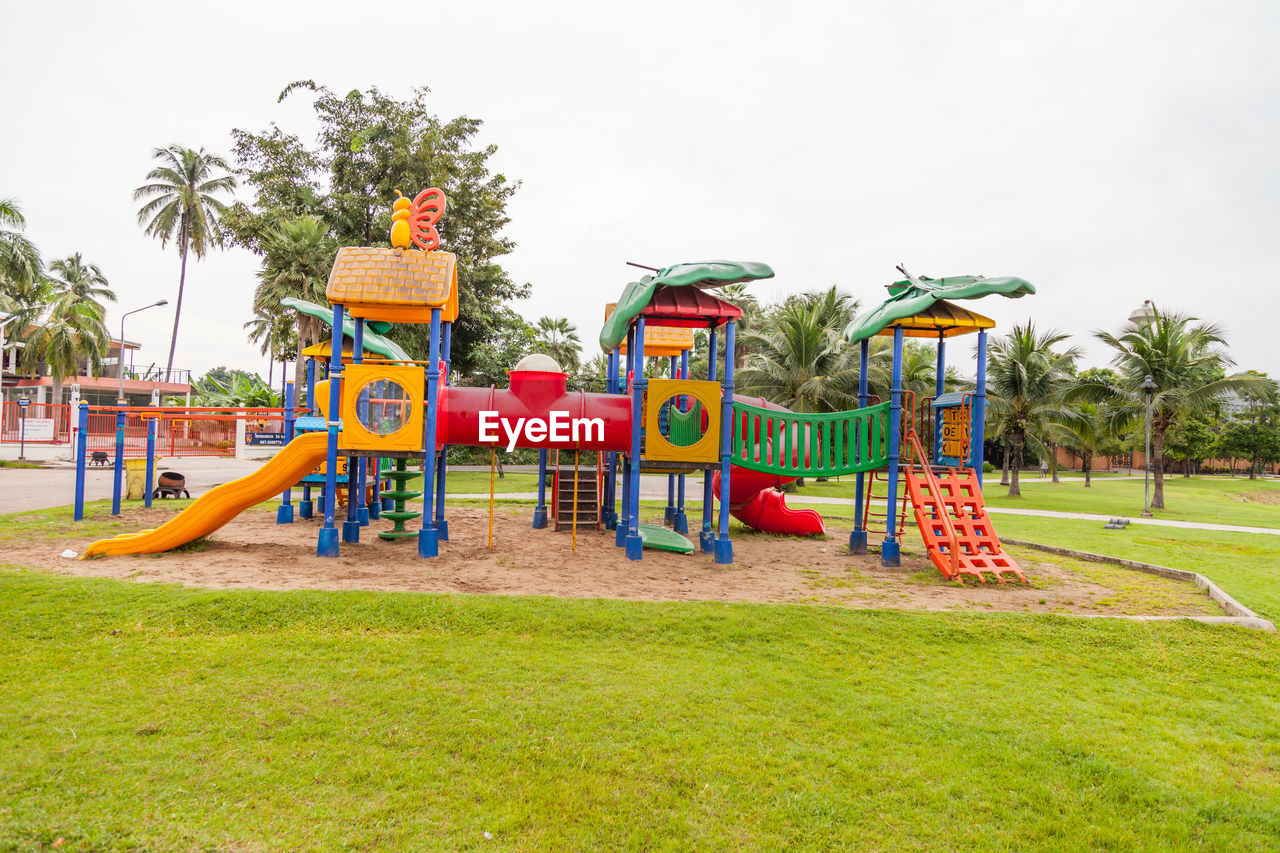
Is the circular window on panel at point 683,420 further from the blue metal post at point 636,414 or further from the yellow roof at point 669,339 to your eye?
the yellow roof at point 669,339

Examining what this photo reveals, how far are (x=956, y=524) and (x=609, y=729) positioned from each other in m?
8.19

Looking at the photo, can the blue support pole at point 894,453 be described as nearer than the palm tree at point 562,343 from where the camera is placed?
Yes

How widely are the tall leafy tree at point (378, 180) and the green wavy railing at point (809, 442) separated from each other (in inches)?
674

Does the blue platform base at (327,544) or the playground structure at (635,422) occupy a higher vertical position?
the playground structure at (635,422)

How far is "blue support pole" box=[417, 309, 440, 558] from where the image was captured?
34.3ft

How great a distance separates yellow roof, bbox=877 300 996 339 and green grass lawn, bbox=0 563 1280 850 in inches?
230

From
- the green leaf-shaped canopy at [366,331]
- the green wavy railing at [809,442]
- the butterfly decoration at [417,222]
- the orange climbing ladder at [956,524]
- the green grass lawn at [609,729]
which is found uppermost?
the butterfly decoration at [417,222]

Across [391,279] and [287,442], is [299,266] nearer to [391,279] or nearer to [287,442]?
[287,442]

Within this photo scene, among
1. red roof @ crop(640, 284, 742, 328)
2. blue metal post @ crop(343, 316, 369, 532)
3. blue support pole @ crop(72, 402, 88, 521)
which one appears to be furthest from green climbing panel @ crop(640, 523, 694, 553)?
blue support pole @ crop(72, 402, 88, 521)

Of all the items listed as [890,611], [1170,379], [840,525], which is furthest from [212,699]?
[1170,379]

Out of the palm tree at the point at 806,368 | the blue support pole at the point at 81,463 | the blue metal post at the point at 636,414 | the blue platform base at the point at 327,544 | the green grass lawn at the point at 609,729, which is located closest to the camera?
the green grass lawn at the point at 609,729

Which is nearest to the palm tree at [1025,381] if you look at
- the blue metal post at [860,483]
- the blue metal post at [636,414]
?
the blue metal post at [860,483]

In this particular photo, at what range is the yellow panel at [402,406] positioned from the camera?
34.9 ft

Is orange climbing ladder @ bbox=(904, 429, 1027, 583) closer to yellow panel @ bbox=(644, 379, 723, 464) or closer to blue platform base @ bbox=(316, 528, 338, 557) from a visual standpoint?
yellow panel @ bbox=(644, 379, 723, 464)
